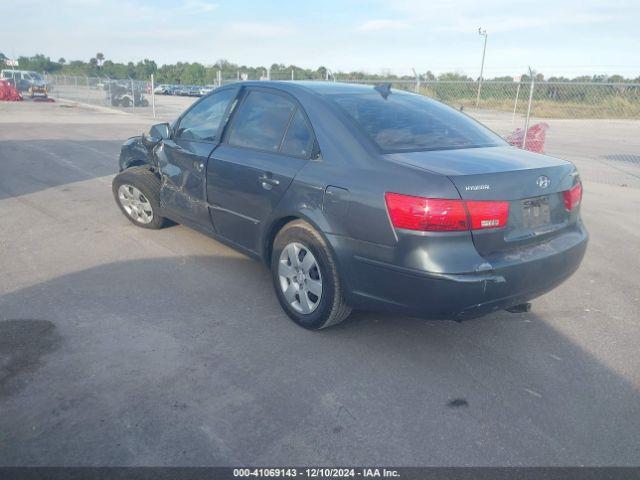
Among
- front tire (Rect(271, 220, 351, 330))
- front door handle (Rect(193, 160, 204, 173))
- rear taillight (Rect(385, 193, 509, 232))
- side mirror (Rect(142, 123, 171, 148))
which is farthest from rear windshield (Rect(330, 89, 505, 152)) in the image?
side mirror (Rect(142, 123, 171, 148))

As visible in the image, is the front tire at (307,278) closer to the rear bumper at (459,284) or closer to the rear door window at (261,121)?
the rear bumper at (459,284)

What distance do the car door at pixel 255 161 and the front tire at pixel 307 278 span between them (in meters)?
0.31

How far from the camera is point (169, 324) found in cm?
371

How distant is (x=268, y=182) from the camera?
149 inches

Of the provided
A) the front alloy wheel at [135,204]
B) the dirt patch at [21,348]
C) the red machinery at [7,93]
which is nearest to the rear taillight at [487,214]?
the dirt patch at [21,348]

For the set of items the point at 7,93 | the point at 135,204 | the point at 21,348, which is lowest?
the point at 21,348

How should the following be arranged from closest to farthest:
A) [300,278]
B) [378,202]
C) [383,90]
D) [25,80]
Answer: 1. [378,202]
2. [300,278]
3. [383,90]
4. [25,80]

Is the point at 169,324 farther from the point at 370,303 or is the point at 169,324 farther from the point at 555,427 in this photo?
the point at 555,427

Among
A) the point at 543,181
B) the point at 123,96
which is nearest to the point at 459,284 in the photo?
the point at 543,181

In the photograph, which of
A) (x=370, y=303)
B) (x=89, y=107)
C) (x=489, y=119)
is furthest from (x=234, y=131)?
(x=89, y=107)

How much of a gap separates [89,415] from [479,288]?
2184mm

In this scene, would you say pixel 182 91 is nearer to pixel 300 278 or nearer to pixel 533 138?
pixel 533 138

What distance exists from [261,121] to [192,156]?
867 mm

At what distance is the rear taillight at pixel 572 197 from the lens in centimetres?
347
